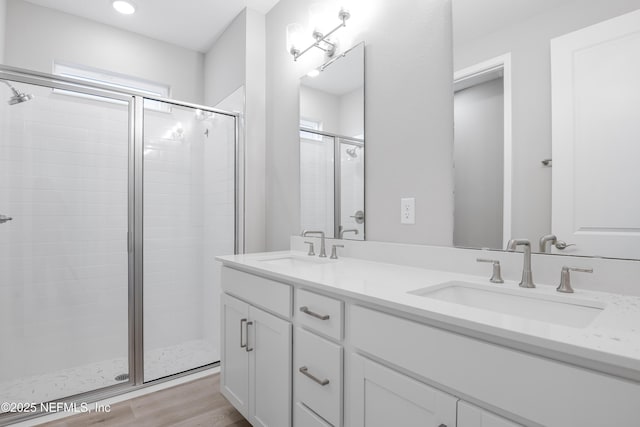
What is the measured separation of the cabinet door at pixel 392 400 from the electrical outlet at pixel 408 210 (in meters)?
0.72

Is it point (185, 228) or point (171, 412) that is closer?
point (171, 412)

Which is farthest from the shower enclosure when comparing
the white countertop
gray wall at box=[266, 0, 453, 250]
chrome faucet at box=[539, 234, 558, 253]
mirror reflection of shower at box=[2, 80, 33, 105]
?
chrome faucet at box=[539, 234, 558, 253]

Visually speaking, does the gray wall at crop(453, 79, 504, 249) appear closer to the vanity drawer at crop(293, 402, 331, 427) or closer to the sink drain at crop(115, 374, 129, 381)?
the vanity drawer at crop(293, 402, 331, 427)

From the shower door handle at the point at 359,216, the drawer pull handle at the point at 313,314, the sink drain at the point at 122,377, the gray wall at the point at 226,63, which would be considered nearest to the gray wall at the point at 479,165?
the shower door handle at the point at 359,216

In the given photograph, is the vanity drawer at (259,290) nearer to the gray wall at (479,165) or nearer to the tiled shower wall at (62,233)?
the gray wall at (479,165)

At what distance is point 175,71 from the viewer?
10.1 ft

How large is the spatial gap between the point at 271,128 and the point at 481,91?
1.60m

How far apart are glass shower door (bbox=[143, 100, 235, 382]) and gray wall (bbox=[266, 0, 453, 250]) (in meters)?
1.28

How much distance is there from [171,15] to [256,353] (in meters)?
2.60

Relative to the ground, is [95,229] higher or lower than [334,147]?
lower

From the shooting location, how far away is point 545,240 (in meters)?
1.08

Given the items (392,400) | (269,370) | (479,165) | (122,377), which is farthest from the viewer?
(122,377)

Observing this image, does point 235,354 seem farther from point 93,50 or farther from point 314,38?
point 93,50

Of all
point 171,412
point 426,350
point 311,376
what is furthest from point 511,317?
point 171,412
